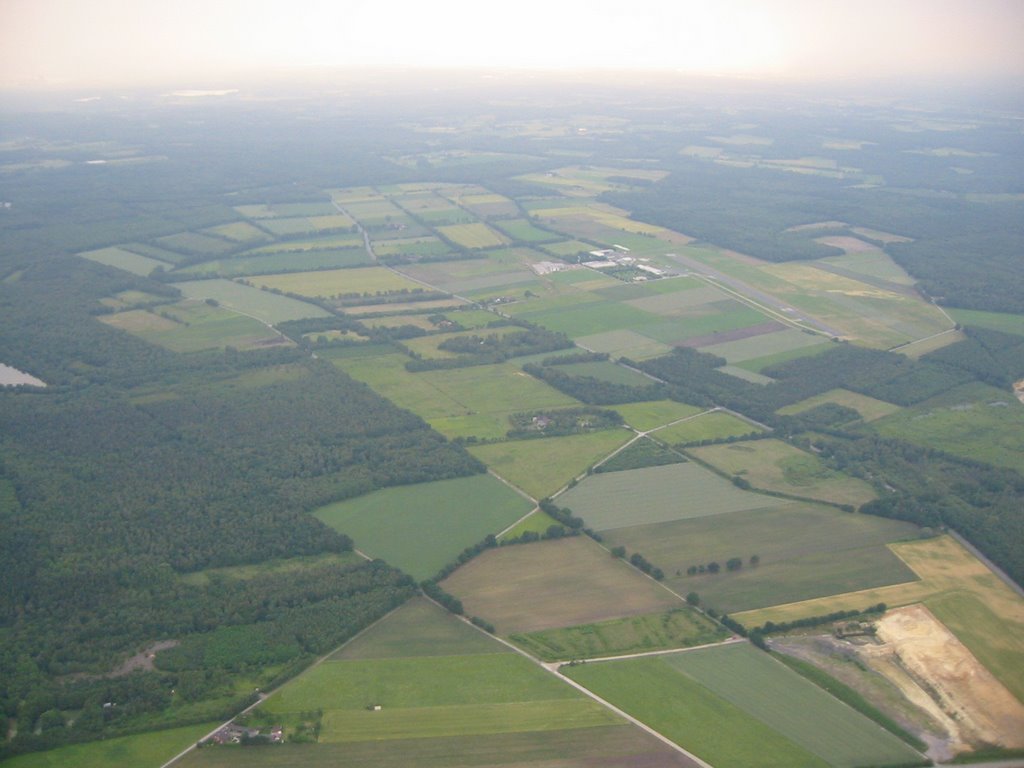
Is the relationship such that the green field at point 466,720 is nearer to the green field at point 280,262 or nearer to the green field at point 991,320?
the green field at point 991,320

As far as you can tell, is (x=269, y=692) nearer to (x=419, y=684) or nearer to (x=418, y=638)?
(x=419, y=684)

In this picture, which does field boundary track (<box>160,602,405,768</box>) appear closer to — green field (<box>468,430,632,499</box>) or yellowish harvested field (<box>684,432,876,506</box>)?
green field (<box>468,430,632,499</box>)

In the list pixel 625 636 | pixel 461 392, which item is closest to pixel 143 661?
pixel 625 636

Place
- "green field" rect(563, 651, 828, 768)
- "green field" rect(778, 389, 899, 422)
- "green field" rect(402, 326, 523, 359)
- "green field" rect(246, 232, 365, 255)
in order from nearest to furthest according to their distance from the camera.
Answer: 1. "green field" rect(563, 651, 828, 768)
2. "green field" rect(778, 389, 899, 422)
3. "green field" rect(402, 326, 523, 359)
4. "green field" rect(246, 232, 365, 255)

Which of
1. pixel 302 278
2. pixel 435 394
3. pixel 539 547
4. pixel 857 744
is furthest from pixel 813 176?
pixel 857 744

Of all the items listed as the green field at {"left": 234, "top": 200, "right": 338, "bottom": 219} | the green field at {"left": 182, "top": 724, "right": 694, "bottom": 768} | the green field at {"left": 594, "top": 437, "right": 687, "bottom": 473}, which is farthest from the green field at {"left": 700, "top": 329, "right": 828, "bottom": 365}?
the green field at {"left": 234, "top": 200, "right": 338, "bottom": 219}

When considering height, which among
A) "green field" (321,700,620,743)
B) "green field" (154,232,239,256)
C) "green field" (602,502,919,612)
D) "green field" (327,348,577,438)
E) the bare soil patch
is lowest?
"green field" (321,700,620,743)

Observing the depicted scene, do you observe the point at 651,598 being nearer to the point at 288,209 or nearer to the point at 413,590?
the point at 413,590
